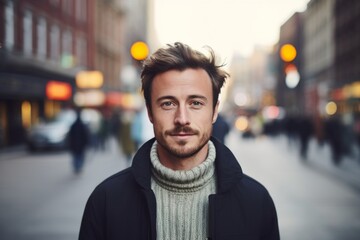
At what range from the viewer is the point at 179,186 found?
229 cm

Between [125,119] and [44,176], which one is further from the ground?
[125,119]

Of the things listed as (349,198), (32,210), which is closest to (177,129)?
(32,210)

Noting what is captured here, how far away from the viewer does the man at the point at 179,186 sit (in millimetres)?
2232

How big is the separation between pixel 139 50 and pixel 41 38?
22.7 meters

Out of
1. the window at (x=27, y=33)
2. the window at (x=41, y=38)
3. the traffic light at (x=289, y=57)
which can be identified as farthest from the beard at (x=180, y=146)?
the window at (x=41, y=38)

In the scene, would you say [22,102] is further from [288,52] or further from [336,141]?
[288,52]

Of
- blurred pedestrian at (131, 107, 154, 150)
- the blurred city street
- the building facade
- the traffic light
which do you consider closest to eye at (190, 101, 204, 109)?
the blurred city street

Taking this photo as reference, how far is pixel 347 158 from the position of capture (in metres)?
20.2

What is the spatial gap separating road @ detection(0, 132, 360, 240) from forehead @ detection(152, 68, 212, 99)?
5.16 m

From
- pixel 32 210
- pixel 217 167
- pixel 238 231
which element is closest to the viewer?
pixel 238 231

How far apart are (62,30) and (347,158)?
2015cm

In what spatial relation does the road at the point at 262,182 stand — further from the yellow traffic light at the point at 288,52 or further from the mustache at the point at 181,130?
the mustache at the point at 181,130

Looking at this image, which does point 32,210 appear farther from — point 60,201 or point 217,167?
point 217,167

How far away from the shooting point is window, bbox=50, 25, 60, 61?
3098 cm
